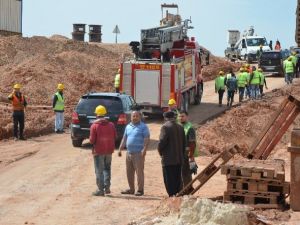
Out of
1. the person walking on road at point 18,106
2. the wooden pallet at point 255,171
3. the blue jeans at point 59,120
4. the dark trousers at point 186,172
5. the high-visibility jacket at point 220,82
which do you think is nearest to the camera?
the wooden pallet at point 255,171

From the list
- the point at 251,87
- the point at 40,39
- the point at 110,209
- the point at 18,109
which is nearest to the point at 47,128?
the point at 18,109

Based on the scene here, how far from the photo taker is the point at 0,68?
132 feet

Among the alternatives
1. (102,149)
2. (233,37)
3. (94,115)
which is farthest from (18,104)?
(233,37)

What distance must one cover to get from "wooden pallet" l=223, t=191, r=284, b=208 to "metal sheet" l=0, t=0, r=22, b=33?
128ft

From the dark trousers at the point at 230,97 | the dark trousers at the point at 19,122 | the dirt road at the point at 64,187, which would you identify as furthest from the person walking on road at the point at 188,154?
the dark trousers at the point at 230,97

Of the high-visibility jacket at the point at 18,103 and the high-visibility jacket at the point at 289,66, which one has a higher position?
the high-visibility jacket at the point at 289,66

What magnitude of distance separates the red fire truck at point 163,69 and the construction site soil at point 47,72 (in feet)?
5.56

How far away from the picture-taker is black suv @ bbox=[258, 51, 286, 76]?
1747 inches

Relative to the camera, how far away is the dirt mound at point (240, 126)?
23250mm

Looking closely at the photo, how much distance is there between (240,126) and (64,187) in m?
Answer: 13.3

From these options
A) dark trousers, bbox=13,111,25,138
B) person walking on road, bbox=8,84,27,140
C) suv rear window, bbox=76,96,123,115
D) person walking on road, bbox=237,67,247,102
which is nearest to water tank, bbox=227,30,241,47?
person walking on road, bbox=237,67,247,102

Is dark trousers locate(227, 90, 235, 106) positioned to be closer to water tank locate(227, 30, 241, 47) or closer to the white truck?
the white truck

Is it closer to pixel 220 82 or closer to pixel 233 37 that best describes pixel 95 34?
pixel 233 37

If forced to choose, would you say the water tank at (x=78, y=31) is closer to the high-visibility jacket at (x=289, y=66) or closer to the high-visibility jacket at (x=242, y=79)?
the high-visibility jacket at (x=289, y=66)
